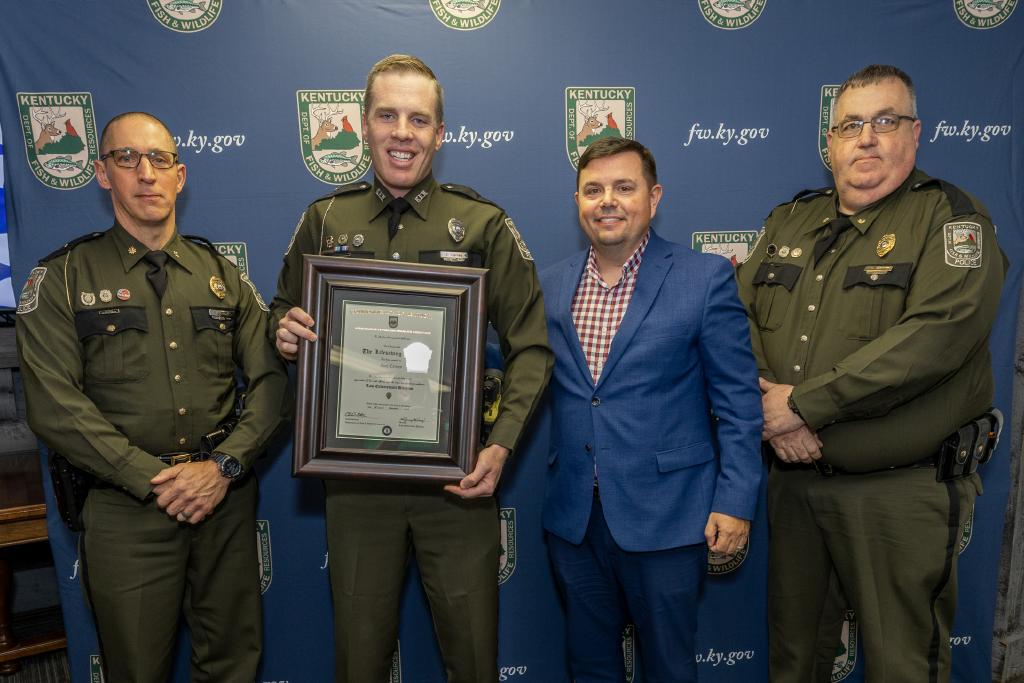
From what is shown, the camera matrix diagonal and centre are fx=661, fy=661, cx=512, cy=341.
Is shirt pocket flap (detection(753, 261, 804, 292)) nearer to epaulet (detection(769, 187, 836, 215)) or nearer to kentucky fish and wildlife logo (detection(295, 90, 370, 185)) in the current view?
epaulet (detection(769, 187, 836, 215))

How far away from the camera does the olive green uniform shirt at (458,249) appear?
1.94m

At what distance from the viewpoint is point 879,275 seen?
2.00 m

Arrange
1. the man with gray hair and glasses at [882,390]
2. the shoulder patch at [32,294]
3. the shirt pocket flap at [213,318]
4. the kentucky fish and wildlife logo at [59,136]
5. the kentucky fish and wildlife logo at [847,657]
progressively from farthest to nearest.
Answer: the kentucky fish and wildlife logo at [847,657] < the kentucky fish and wildlife logo at [59,136] < the shirt pocket flap at [213,318] < the shoulder patch at [32,294] < the man with gray hair and glasses at [882,390]

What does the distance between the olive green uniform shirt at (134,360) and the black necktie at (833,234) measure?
5.93ft

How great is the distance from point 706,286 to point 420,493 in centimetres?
102

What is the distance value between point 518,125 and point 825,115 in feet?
4.10

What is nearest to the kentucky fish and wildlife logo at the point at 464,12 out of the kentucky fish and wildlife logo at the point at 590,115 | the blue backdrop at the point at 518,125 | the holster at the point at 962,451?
the blue backdrop at the point at 518,125

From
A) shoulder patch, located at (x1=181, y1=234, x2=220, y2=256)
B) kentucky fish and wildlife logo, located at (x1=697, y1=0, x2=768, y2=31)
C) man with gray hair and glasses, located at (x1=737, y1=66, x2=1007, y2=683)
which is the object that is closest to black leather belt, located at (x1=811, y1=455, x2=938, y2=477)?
man with gray hair and glasses, located at (x1=737, y1=66, x2=1007, y2=683)

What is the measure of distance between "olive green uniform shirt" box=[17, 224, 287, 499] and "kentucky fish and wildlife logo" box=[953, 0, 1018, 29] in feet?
9.83

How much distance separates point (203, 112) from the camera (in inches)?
97.6

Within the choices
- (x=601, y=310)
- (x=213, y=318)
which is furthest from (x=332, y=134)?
(x=601, y=310)

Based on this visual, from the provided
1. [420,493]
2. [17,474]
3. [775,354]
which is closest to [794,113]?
[775,354]

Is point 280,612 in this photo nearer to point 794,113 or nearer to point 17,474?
point 17,474

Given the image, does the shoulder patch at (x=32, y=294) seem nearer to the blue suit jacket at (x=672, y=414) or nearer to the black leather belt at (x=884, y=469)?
the blue suit jacket at (x=672, y=414)
